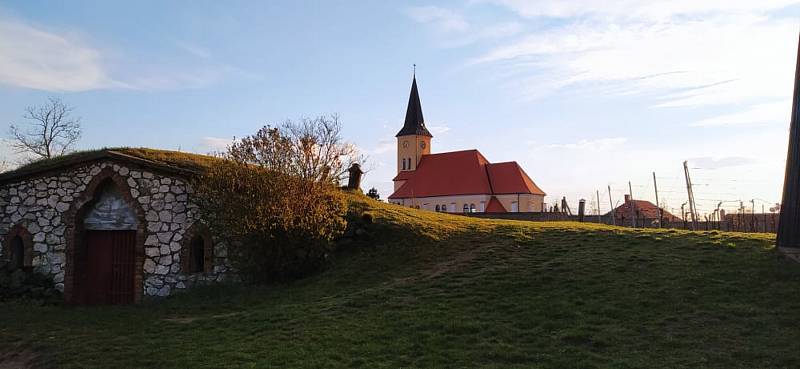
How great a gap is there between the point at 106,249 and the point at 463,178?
4634 cm

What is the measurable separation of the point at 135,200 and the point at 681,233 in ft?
46.1

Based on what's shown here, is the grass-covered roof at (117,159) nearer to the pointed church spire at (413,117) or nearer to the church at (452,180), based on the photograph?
the church at (452,180)

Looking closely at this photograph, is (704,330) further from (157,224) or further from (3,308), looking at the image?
(3,308)

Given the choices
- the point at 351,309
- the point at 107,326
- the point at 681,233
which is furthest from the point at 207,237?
the point at 681,233

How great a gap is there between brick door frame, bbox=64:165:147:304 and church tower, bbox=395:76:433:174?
54.1 meters

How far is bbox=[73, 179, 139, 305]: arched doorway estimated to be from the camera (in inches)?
591

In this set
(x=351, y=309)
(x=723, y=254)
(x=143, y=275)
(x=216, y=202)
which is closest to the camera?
(x=351, y=309)

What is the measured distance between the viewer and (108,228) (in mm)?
15141

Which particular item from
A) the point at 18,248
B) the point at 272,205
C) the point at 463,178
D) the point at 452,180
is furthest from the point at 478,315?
the point at 452,180

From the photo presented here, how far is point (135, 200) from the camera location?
15008 millimetres

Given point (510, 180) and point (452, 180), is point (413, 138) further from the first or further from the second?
point (510, 180)

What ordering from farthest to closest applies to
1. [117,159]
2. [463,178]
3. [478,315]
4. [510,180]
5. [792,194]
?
[463,178], [510,180], [117,159], [792,194], [478,315]

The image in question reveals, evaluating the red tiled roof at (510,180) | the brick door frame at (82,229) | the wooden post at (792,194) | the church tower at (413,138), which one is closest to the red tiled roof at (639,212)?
the red tiled roof at (510,180)

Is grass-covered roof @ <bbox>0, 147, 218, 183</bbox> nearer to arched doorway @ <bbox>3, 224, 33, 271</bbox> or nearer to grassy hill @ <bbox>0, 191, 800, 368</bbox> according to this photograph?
arched doorway @ <bbox>3, 224, 33, 271</bbox>
